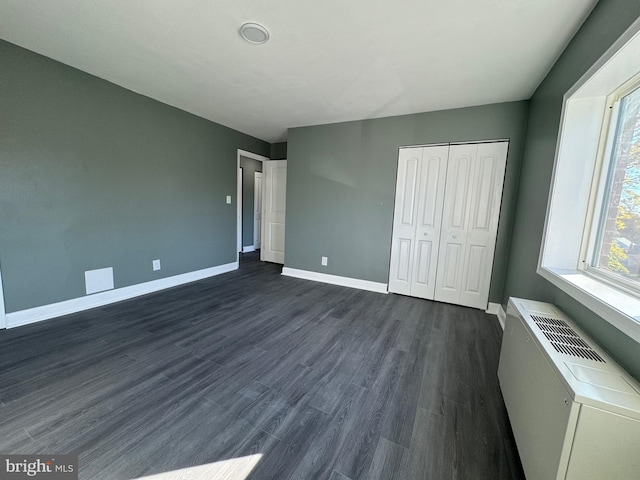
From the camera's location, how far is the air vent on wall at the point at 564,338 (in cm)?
105

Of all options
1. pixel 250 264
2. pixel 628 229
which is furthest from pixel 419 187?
pixel 250 264

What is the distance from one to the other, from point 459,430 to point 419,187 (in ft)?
8.89

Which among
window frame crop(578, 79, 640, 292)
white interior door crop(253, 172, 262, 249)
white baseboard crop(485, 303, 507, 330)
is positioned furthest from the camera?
white interior door crop(253, 172, 262, 249)

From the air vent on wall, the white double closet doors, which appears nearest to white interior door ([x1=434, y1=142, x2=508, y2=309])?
the white double closet doors

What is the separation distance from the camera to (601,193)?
157 cm

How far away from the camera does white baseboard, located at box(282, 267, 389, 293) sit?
145 inches

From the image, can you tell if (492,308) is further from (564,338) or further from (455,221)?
(564,338)

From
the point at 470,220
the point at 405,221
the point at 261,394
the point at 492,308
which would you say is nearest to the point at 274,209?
the point at 405,221

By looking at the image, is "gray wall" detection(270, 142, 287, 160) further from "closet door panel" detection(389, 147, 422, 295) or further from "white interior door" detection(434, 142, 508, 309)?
"white interior door" detection(434, 142, 508, 309)

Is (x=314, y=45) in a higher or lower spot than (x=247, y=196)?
higher

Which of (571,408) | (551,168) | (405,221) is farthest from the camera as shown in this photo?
(405,221)

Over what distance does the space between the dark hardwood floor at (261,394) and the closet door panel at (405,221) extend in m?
0.83

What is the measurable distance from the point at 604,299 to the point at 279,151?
5022 millimetres

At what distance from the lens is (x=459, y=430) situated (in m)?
1.39
